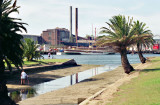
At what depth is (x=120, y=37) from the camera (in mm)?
34031

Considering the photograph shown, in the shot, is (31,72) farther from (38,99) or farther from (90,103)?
(90,103)

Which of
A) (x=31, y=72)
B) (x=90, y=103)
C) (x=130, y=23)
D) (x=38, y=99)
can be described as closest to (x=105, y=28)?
(x=130, y=23)

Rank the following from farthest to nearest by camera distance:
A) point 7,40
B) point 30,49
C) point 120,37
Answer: point 30,49, point 120,37, point 7,40

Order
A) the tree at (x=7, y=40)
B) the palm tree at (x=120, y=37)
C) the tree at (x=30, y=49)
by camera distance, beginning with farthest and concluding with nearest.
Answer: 1. the tree at (x=30, y=49)
2. the palm tree at (x=120, y=37)
3. the tree at (x=7, y=40)

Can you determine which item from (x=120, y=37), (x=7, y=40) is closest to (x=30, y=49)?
(x=120, y=37)

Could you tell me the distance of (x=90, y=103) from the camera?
46.3ft

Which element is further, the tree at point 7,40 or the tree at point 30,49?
the tree at point 30,49

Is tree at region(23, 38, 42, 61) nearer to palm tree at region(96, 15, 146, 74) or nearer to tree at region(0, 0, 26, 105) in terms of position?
palm tree at region(96, 15, 146, 74)

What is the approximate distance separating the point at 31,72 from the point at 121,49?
15642 mm

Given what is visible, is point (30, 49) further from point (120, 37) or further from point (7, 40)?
point (7, 40)

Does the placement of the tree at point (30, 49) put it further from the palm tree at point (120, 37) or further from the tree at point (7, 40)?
the tree at point (7, 40)

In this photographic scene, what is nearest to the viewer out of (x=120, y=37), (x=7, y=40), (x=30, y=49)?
(x=7, y=40)

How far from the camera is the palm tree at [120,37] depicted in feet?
109

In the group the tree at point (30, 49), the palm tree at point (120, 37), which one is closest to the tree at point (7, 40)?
the palm tree at point (120, 37)
